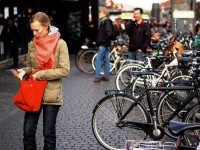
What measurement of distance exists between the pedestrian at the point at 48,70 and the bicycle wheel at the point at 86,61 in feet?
31.6

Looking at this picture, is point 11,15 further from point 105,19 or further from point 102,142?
point 102,142

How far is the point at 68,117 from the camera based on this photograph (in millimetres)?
8156

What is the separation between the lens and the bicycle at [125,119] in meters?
5.63

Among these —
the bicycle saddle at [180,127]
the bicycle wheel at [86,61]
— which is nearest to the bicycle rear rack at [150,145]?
the bicycle saddle at [180,127]

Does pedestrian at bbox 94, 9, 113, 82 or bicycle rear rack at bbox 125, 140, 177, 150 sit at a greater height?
pedestrian at bbox 94, 9, 113, 82

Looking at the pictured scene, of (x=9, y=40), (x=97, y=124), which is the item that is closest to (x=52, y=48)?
(x=97, y=124)

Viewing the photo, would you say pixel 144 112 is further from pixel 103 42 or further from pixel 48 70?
pixel 103 42

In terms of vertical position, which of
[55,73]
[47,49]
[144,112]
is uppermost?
[47,49]

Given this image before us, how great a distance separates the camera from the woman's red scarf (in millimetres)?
4988

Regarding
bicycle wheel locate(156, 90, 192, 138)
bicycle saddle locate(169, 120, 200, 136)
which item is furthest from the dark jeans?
bicycle saddle locate(169, 120, 200, 136)

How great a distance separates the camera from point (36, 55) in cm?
507

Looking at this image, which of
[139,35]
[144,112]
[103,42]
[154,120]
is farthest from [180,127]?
[103,42]

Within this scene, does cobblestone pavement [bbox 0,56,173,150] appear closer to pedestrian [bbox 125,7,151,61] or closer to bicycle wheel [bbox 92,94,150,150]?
bicycle wheel [bbox 92,94,150,150]

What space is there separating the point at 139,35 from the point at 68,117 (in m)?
3.48
